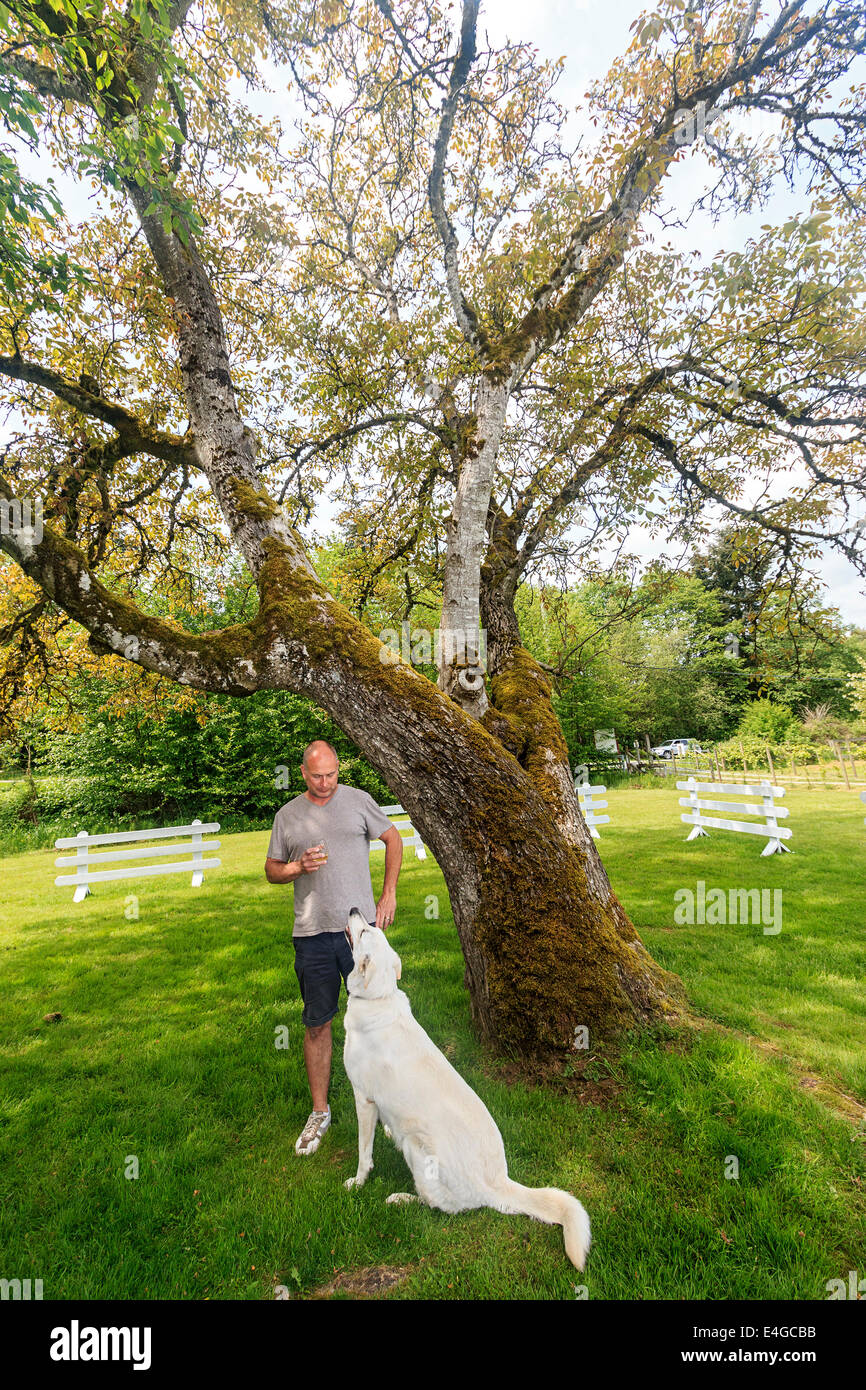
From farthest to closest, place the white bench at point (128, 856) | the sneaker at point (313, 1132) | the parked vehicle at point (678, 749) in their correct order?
the parked vehicle at point (678, 749)
the white bench at point (128, 856)
the sneaker at point (313, 1132)

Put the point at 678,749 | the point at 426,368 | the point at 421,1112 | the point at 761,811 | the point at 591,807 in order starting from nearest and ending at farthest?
the point at 421,1112, the point at 426,368, the point at 761,811, the point at 591,807, the point at 678,749

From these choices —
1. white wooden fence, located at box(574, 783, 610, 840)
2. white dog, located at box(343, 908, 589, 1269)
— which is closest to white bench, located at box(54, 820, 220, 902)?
white dog, located at box(343, 908, 589, 1269)

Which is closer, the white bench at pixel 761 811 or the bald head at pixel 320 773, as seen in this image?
the bald head at pixel 320 773

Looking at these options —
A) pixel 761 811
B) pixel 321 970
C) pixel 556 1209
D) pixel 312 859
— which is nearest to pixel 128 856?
pixel 321 970

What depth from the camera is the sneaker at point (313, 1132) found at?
3.11m

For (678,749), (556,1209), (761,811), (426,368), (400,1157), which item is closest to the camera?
(556,1209)

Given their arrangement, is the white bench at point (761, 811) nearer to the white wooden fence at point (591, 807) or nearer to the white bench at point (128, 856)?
the white wooden fence at point (591, 807)

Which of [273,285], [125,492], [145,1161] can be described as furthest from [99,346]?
[145,1161]

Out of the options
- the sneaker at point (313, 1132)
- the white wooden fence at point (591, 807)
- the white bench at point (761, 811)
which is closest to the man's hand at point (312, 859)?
the sneaker at point (313, 1132)

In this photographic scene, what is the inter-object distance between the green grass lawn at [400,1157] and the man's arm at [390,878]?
4.22 ft

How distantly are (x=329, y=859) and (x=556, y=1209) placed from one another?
201 cm

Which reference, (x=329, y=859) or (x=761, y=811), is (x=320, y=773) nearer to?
(x=329, y=859)

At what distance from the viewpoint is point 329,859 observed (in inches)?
132

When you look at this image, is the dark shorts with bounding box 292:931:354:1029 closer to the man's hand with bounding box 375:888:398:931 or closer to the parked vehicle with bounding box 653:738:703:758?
the man's hand with bounding box 375:888:398:931
